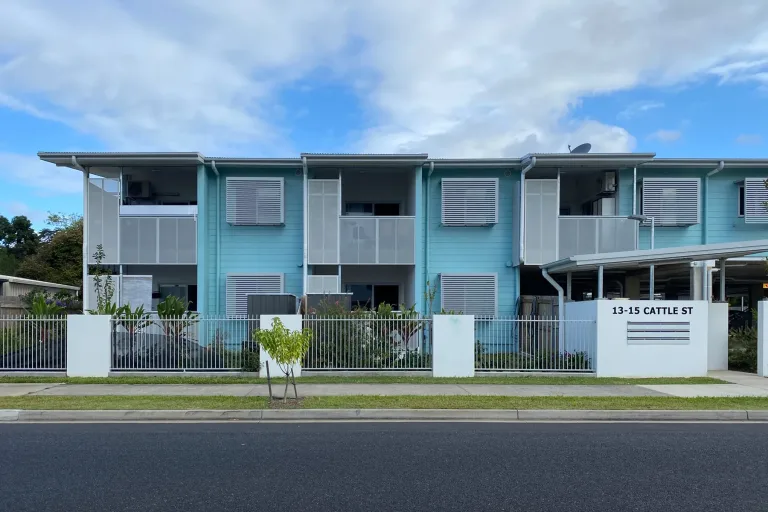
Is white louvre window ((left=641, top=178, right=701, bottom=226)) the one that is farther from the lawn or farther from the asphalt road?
the asphalt road

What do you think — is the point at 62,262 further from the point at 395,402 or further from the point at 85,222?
the point at 395,402

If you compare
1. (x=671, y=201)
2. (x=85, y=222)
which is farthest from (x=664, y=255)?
(x=85, y=222)

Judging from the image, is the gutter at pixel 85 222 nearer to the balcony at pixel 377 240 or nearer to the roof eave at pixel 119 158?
the roof eave at pixel 119 158

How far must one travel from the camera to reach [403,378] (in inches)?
520

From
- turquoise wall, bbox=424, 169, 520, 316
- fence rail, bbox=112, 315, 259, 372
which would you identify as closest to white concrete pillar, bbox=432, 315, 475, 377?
fence rail, bbox=112, 315, 259, 372

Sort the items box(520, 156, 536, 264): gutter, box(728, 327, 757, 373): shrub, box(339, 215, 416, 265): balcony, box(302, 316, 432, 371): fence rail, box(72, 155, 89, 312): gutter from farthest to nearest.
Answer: box(339, 215, 416, 265): balcony, box(520, 156, 536, 264): gutter, box(72, 155, 89, 312): gutter, box(728, 327, 757, 373): shrub, box(302, 316, 432, 371): fence rail

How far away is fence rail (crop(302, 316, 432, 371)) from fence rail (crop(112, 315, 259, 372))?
143cm

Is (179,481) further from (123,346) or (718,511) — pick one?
(123,346)

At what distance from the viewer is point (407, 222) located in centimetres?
1889

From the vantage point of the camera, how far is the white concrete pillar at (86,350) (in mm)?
13469

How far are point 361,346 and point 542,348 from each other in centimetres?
415

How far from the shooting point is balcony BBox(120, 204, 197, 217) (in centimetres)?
1873

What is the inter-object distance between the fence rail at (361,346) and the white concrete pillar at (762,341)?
24.6 feet

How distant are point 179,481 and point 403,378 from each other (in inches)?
296
